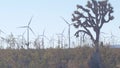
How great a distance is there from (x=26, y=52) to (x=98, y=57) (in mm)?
11447

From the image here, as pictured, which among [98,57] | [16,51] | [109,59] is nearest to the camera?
[98,57]

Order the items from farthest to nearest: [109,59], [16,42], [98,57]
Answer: [16,42] < [109,59] < [98,57]

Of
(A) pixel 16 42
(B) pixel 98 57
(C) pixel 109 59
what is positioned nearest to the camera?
(B) pixel 98 57

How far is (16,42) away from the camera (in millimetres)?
59781

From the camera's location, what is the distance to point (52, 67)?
4103cm

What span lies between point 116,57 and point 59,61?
5.98 meters

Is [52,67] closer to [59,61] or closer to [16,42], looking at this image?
[59,61]

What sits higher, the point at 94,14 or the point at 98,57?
the point at 94,14

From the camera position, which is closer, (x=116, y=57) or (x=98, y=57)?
(x=98, y=57)

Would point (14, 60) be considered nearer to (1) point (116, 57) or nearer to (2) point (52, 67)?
(2) point (52, 67)

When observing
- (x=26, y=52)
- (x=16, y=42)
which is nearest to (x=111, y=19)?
(x=26, y=52)

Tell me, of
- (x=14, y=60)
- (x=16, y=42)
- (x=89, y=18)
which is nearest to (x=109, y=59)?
(x=89, y=18)

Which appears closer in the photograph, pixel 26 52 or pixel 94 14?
pixel 94 14

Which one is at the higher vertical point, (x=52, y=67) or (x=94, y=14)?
(x=94, y=14)
